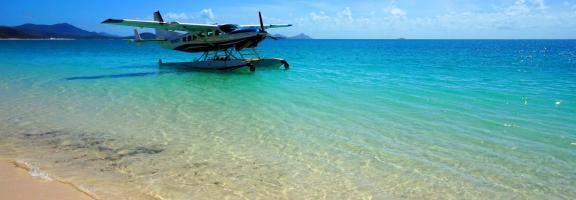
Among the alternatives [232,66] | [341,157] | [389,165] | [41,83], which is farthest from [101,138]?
[232,66]

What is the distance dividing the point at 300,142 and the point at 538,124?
473 cm

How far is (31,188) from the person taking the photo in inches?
177

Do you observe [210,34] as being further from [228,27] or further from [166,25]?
[166,25]

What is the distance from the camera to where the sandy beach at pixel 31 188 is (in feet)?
13.9

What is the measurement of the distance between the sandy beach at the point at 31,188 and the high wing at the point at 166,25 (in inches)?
590

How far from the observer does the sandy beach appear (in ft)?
13.9

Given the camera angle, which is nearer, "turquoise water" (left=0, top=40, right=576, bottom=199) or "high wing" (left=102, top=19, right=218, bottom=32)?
"turquoise water" (left=0, top=40, right=576, bottom=199)

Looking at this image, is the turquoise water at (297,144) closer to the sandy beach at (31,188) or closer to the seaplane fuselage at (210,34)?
the sandy beach at (31,188)

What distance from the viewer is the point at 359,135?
757 cm

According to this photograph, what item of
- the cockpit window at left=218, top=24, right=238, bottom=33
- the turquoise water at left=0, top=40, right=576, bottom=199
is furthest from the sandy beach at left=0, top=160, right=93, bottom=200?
the cockpit window at left=218, top=24, right=238, bottom=33

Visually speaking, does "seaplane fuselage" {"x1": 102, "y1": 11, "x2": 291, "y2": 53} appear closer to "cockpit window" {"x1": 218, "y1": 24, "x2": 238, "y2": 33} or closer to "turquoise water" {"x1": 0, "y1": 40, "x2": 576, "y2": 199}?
"cockpit window" {"x1": 218, "y1": 24, "x2": 238, "y2": 33}

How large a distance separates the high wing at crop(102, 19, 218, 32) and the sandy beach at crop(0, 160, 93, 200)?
49.2 ft

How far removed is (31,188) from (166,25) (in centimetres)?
1735

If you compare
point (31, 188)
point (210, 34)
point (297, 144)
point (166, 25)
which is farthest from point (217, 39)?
point (31, 188)
